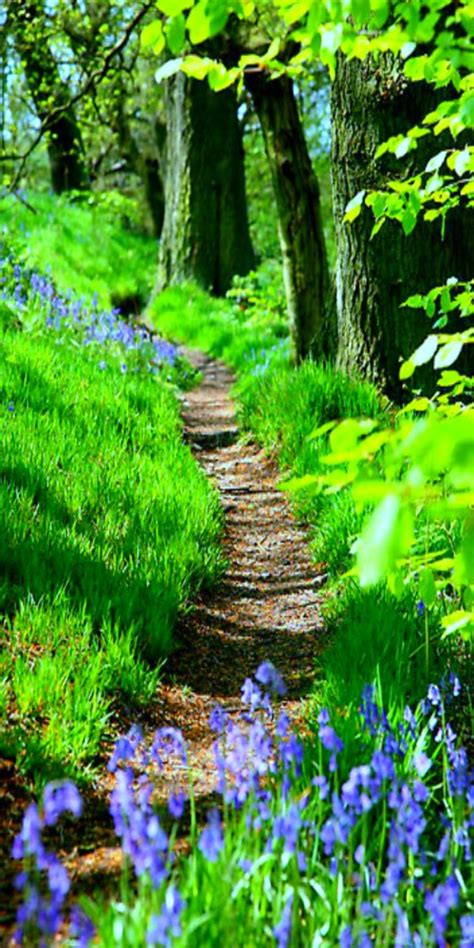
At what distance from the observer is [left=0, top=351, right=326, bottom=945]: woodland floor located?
239 centimetres

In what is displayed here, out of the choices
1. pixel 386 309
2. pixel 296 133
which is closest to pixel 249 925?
pixel 386 309

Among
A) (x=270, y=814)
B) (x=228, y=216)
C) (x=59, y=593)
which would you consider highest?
(x=228, y=216)

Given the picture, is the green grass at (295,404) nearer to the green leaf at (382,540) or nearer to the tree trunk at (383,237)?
the tree trunk at (383,237)

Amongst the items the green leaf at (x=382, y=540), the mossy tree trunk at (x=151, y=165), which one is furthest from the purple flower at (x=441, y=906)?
the mossy tree trunk at (x=151, y=165)

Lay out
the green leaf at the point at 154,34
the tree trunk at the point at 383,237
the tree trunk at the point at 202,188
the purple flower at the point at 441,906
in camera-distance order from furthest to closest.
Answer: the tree trunk at the point at 202,188 < the tree trunk at the point at 383,237 < the green leaf at the point at 154,34 < the purple flower at the point at 441,906

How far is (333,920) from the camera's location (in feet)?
6.05

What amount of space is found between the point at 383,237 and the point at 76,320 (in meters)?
3.97

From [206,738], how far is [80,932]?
60.5 inches

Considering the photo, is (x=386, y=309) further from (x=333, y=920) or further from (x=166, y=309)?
(x=166, y=309)

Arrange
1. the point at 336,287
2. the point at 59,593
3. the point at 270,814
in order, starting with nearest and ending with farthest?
the point at 270,814
the point at 59,593
the point at 336,287

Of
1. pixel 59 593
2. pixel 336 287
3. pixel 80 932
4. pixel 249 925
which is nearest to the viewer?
pixel 80 932

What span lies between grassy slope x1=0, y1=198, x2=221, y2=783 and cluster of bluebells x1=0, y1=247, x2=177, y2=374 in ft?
4.51

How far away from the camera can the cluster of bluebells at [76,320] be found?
7961 millimetres

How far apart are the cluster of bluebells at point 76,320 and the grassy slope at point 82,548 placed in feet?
4.51
